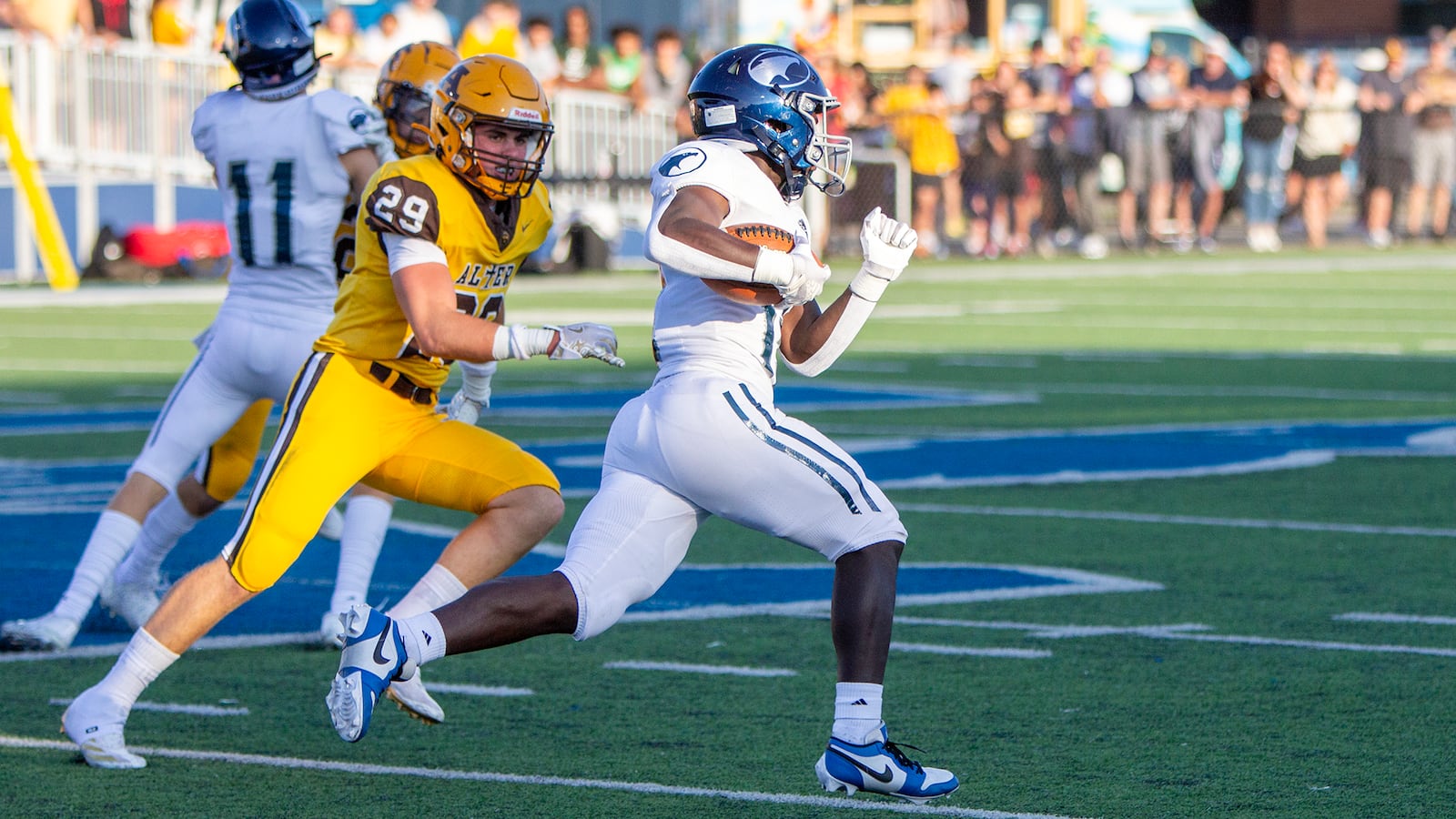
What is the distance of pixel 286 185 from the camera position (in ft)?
23.1

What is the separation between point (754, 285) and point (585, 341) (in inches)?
15.2

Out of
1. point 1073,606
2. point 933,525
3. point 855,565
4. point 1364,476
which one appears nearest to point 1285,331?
point 1364,476

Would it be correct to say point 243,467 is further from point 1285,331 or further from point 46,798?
point 1285,331

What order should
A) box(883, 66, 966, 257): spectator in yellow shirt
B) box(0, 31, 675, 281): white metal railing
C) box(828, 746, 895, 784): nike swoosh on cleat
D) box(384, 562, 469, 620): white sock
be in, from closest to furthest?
1. box(828, 746, 895, 784): nike swoosh on cleat
2. box(384, 562, 469, 620): white sock
3. box(0, 31, 675, 281): white metal railing
4. box(883, 66, 966, 257): spectator in yellow shirt

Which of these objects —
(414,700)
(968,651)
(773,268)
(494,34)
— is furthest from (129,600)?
(494,34)

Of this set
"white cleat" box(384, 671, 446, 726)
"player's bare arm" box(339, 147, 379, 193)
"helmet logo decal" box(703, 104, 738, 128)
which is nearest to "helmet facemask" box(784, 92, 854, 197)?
"helmet logo decal" box(703, 104, 738, 128)

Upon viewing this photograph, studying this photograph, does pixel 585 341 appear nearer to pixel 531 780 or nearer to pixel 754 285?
pixel 754 285

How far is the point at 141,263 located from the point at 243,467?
16.5 metres

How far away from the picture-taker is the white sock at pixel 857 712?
16.1 ft

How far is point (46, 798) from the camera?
5.06 meters

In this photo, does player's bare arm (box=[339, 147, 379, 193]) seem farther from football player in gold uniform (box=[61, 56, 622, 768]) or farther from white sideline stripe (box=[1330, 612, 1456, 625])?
white sideline stripe (box=[1330, 612, 1456, 625])

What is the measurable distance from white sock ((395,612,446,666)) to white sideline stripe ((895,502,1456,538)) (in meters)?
4.30

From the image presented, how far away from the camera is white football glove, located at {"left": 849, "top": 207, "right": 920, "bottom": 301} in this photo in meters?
5.06

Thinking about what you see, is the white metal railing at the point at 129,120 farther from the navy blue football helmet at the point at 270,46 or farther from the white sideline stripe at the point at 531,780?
the white sideline stripe at the point at 531,780
